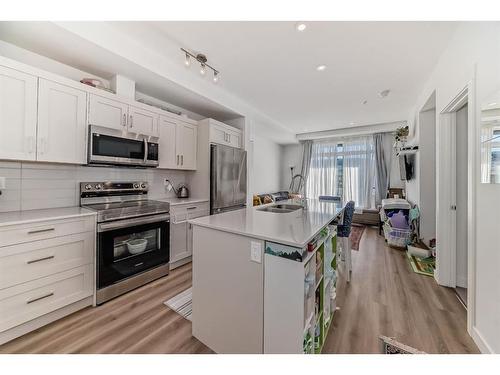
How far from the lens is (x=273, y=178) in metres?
6.96

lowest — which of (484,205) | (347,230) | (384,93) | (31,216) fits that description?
(347,230)

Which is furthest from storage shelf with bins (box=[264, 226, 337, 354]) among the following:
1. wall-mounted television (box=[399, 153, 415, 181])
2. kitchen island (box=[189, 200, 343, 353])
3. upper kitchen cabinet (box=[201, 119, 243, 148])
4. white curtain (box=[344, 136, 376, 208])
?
white curtain (box=[344, 136, 376, 208])

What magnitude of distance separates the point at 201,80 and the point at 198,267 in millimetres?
2604

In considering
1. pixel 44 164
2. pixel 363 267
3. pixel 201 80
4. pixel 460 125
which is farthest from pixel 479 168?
pixel 44 164

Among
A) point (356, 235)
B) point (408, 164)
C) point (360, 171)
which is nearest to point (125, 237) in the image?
point (356, 235)

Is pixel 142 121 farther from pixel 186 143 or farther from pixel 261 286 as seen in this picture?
pixel 261 286

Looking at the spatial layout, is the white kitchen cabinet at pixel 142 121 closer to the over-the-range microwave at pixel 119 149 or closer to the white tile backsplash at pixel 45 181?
the over-the-range microwave at pixel 119 149

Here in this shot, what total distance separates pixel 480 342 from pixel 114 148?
3.67m

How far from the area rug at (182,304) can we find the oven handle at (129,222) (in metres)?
0.90

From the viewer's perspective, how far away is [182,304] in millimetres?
2002

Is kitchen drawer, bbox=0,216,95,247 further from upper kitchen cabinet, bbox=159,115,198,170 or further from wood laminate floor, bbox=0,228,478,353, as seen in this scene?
upper kitchen cabinet, bbox=159,115,198,170

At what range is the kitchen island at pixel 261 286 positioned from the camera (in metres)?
1.11

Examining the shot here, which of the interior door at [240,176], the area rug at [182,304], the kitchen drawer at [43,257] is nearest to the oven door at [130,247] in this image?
the kitchen drawer at [43,257]
